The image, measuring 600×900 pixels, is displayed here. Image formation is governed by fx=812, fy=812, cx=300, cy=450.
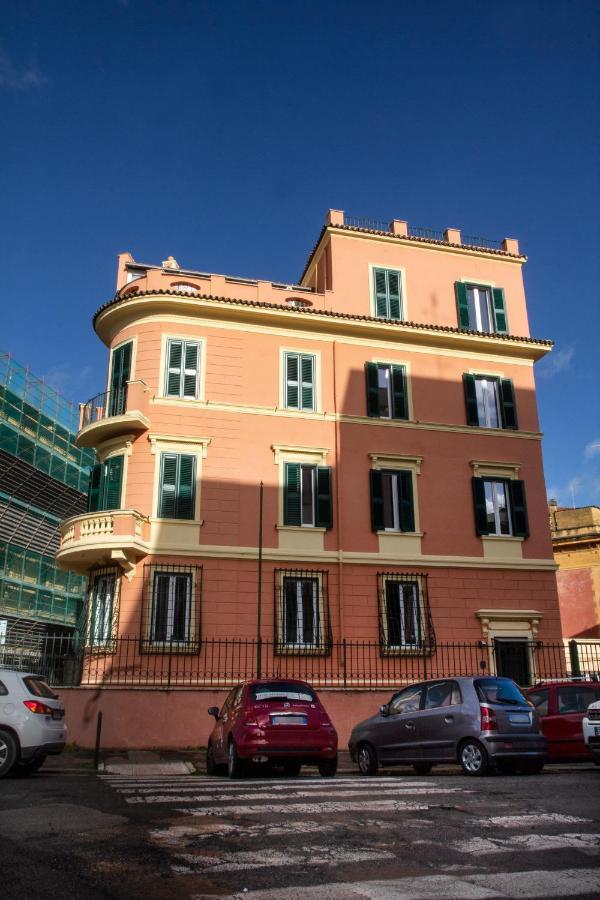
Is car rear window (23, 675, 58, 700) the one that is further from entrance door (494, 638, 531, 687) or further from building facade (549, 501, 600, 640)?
building facade (549, 501, 600, 640)

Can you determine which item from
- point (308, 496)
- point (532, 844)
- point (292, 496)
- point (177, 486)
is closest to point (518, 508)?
point (308, 496)

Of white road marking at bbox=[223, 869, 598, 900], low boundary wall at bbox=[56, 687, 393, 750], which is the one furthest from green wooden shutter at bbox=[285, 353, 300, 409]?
white road marking at bbox=[223, 869, 598, 900]

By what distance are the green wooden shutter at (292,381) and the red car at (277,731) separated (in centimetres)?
1188

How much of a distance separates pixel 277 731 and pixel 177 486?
10.7 metres

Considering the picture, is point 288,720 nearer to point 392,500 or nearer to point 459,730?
point 459,730

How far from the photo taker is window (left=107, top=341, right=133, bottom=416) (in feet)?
74.2

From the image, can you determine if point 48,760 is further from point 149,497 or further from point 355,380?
point 355,380

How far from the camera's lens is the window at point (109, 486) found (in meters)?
21.9

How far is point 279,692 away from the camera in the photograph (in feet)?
41.1

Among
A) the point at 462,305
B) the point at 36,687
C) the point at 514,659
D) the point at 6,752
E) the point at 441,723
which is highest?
the point at 462,305

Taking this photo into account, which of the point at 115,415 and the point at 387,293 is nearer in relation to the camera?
the point at 115,415

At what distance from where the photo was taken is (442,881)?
5230 millimetres

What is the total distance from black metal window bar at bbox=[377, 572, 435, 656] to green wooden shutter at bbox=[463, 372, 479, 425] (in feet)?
17.4

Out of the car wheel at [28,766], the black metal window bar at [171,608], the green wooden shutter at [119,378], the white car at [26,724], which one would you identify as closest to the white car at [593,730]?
the white car at [26,724]
